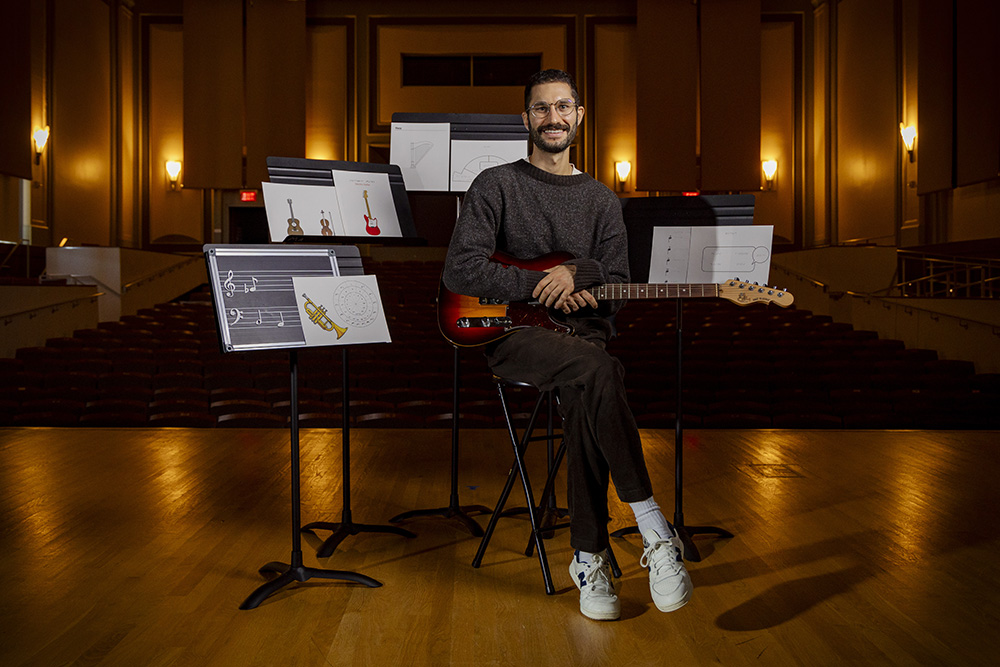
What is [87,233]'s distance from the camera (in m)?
10.1

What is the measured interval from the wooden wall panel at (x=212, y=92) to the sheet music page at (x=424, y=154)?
28.8 feet

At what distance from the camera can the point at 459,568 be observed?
6.97ft

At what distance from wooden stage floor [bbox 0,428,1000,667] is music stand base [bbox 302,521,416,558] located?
0.13ft

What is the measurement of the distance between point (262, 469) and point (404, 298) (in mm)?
4766

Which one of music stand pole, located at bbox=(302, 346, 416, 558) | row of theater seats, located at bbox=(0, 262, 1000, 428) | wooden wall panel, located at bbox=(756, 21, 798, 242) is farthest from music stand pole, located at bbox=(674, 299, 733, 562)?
wooden wall panel, located at bbox=(756, 21, 798, 242)

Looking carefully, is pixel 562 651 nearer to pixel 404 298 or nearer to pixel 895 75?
pixel 404 298

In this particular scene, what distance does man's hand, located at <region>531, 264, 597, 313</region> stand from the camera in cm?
196

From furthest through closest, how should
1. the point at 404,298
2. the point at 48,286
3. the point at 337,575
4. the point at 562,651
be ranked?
the point at 404,298
the point at 48,286
the point at 337,575
the point at 562,651

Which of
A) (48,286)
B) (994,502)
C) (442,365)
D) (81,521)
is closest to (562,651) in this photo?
(81,521)

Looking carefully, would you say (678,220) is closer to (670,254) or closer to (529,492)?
(670,254)

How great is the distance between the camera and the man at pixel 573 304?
1.74 m

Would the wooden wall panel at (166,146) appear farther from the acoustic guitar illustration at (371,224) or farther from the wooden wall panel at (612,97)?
the acoustic guitar illustration at (371,224)

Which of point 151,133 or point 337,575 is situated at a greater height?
point 151,133

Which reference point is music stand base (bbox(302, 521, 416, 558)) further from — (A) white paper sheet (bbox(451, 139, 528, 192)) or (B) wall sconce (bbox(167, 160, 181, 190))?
(B) wall sconce (bbox(167, 160, 181, 190))
